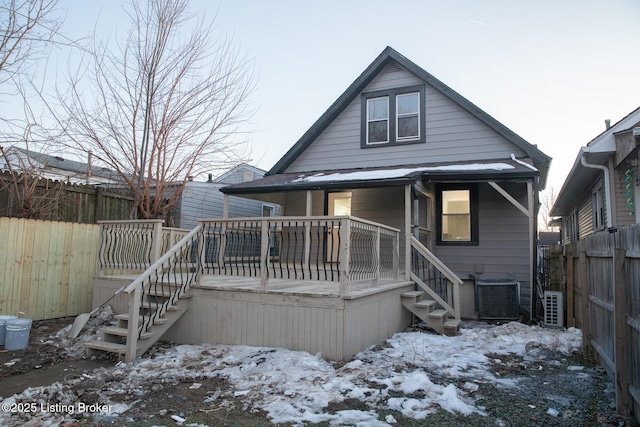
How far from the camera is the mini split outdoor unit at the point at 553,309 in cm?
773

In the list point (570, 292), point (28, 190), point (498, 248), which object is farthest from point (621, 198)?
point (28, 190)

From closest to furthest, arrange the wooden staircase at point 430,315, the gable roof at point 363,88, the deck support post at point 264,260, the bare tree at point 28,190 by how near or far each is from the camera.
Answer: the deck support post at point 264,260
the wooden staircase at point 430,315
the bare tree at point 28,190
the gable roof at point 363,88

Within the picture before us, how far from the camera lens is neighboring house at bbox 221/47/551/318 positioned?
8.81 meters

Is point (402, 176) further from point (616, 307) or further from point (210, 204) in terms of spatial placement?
point (210, 204)

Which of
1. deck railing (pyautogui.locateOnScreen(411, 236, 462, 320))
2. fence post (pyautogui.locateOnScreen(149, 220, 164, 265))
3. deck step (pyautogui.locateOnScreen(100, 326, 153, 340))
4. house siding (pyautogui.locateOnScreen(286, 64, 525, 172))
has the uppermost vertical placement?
house siding (pyautogui.locateOnScreen(286, 64, 525, 172))

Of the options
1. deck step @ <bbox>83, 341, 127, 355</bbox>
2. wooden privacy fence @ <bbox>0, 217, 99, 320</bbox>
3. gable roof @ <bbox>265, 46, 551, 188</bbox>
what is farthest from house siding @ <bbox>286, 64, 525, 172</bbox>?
deck step @ <bbox>83, 341, 127, 355</bbox>

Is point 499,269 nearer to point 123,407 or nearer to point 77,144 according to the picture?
point 123,407

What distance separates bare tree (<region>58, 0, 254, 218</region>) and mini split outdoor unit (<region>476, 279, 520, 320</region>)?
23.3ft

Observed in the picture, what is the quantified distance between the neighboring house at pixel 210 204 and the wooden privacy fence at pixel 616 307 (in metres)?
10.1

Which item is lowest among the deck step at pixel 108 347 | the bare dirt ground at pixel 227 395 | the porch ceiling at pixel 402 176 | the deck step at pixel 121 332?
the bare dirt ground at pixel 227 395

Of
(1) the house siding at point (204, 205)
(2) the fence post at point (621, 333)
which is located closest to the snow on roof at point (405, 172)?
(2) the fence post at point (621, 333)

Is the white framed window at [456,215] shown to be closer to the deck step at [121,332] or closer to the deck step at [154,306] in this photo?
the deck step at [154,306]

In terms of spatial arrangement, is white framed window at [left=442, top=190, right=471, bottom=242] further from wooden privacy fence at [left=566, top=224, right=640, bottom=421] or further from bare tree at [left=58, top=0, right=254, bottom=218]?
bare tree at [left=58, top=0, right=254, bottom=218]

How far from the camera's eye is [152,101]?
9383mm
